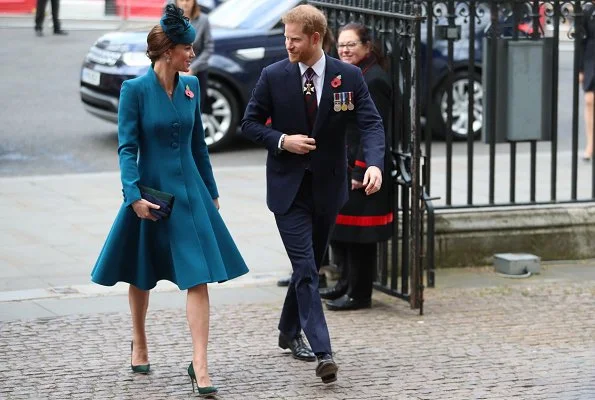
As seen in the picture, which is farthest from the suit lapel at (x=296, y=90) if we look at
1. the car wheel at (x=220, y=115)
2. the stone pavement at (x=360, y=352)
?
the car wheel at (x=220, y=115)

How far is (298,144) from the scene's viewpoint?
6.45m

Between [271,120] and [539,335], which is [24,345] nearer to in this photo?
[271,120]

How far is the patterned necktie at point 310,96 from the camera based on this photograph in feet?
21.7

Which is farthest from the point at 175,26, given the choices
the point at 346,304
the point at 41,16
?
the point at 41,16

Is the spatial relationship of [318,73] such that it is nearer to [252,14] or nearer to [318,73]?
[318,73]

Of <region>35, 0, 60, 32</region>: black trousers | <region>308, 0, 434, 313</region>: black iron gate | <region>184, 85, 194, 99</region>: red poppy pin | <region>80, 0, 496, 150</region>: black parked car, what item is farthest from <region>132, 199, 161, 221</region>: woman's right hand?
<region>35, 0, 60, 32</region>: black trousers

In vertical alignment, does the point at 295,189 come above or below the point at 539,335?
above

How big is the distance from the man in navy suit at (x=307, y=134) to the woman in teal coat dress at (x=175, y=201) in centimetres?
36

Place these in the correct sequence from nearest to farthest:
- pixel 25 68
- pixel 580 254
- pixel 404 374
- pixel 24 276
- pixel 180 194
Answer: pixel 180 194 → pixel 404 374 → pixel 24 276 → pixel 580 254 → pixel 25 68

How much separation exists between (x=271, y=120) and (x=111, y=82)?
24.6ft

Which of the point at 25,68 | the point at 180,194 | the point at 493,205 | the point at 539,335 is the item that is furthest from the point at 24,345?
the point at 25,68

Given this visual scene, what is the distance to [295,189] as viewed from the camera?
6602mm

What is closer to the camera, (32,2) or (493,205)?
(493,205)

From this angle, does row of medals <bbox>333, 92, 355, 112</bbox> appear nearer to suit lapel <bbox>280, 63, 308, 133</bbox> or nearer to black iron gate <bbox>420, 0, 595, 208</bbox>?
suit lapel <bbox>280, 63, 308, 133</bbox>
